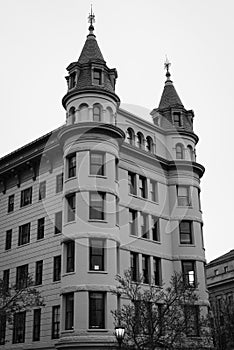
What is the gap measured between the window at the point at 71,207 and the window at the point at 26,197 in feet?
21.1

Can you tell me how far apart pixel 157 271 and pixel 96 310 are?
8.92m

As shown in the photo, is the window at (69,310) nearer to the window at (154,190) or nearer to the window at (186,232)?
the window at (154,190)

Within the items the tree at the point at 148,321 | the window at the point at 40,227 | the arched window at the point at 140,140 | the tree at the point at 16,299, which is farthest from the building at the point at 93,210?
the tree at the point at 148,321

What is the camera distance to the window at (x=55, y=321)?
36844mm

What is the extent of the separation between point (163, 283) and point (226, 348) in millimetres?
6978

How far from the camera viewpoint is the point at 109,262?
3594 centimetres

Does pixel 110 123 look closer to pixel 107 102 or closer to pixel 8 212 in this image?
pixel 107 102

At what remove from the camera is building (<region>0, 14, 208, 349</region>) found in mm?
35500

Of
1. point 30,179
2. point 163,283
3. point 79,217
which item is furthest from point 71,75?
point 163,283

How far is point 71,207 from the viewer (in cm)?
3775

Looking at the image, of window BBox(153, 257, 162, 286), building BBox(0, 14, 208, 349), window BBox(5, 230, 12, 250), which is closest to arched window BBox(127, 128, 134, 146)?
building BBox(0, 14, 208, 349)

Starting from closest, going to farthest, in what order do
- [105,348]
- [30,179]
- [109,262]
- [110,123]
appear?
[105,348]
[109,262]
[110,123]
[30,179]

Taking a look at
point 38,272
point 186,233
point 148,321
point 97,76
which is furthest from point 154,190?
point 148,321

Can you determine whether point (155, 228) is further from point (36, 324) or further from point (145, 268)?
point (36, 324)
